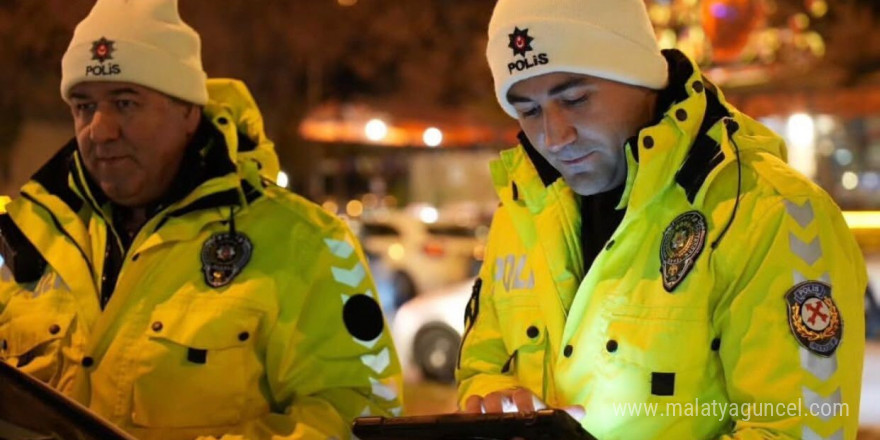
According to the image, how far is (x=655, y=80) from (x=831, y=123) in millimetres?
17854

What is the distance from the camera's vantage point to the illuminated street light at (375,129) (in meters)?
23.0

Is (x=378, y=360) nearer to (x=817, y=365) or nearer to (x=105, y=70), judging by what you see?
(x=105, y=70)

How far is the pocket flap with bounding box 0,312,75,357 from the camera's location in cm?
281

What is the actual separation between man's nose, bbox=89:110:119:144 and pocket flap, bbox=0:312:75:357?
49 centimetres

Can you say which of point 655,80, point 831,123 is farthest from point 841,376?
point 831,123

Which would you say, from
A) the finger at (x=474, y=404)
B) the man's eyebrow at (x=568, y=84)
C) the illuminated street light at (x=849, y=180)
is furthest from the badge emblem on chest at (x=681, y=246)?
the illuminated street light at (x=849, y=180)

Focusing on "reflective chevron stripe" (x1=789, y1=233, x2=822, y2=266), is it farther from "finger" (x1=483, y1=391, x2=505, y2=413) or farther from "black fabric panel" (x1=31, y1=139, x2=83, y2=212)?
"black fabric panel" (x1=31, y1=139, x2=83, y2=212)

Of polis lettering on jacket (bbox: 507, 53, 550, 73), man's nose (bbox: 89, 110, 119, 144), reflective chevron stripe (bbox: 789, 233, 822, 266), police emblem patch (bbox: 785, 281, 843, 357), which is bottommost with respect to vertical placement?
police emblem patch (bbox: 785, 281, 843, 357)

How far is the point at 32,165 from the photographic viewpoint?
53.7 ft

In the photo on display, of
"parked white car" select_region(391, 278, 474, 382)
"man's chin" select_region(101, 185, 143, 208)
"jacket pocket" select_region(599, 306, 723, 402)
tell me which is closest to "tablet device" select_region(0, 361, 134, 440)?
"man's chin" select_region(101, 185, 143, 208)

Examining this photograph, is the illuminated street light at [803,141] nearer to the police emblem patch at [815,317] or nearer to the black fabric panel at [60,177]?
the black fabric panel at [60,177]

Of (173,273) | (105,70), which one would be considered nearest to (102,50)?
(105,70)

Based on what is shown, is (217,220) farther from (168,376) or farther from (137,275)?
(168,376)

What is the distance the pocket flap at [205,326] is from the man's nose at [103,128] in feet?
1.70
